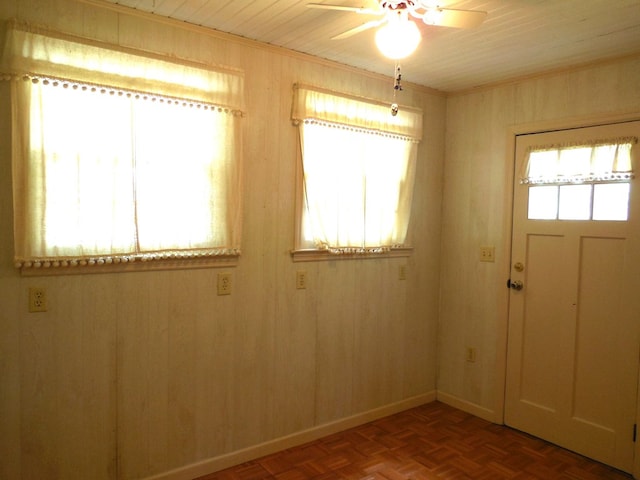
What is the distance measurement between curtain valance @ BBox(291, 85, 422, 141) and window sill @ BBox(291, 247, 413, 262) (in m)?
0.83

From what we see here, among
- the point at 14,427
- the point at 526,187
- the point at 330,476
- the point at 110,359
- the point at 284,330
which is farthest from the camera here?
the point at 526,187

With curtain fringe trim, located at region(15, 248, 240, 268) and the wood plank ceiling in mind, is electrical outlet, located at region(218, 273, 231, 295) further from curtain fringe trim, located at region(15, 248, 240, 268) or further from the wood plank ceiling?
the wood plank ceiling

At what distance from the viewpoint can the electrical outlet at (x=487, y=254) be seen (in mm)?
3318

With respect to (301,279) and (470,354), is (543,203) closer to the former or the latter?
(470,354)

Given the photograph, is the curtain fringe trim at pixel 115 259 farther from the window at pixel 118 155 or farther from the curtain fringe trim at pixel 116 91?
the curtain fringe trim at pixel 116 91

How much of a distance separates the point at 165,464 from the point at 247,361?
2.22ft

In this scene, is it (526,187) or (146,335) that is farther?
(526,187)

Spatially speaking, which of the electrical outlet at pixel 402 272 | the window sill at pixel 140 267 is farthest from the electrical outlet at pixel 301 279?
the electrical outlet at pixel 402 272

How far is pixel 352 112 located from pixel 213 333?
1.67 m

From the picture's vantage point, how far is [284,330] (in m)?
2.81

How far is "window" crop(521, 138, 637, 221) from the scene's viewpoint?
2684mm

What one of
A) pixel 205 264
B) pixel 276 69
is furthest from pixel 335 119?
pixel 205 264

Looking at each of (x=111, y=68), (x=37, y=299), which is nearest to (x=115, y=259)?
(x=37, y=299)

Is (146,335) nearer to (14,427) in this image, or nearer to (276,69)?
(14,427)
